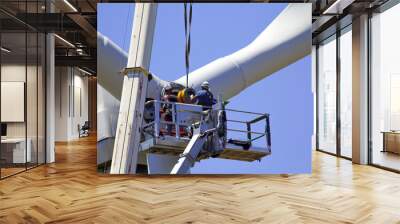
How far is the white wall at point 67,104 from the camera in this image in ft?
52.9

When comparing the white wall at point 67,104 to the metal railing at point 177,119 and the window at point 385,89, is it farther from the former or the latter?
the window at point 385,89

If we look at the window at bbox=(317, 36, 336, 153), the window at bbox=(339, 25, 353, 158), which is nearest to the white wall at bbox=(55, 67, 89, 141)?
the window at bbox=(317, 36, 336, 153)

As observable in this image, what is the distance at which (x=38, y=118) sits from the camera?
8086 millimetres

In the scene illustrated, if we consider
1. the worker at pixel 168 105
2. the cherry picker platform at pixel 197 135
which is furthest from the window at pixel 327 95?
the worker at pixel 168 105

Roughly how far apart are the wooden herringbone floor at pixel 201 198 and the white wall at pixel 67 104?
29.7 feet

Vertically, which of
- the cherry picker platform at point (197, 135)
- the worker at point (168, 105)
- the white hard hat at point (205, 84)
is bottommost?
the cherry picker platform at point (197, 135)

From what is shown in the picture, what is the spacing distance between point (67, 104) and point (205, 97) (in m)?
11.2

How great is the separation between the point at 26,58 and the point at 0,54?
859 millimetres

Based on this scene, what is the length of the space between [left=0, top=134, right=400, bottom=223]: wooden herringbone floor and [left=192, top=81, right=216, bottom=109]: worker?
1244mm

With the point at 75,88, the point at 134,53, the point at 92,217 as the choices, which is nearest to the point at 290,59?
the point at 134,53

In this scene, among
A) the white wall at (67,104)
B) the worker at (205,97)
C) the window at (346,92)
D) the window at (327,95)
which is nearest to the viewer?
the worker at (205,97)

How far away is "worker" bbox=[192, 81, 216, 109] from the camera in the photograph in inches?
258

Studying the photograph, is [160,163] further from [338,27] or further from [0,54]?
[338,27]

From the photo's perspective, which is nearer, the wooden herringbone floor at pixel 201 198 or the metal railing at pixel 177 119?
the wooden herringbone floor at pixel 201 198
